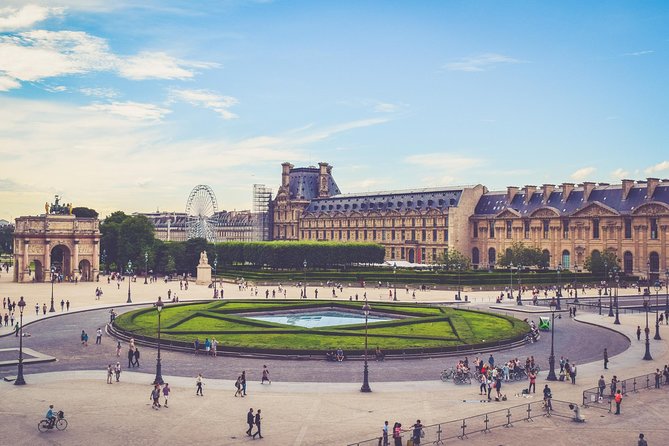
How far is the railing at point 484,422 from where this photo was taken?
29094 mm

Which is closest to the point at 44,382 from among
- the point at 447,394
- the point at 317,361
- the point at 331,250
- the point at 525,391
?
the point at 317,361

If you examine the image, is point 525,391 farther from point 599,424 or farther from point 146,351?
point 146,351

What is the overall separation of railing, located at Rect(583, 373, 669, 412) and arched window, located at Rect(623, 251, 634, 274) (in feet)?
292

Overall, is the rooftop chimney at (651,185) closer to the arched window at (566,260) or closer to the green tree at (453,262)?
the arched window at (566,260)

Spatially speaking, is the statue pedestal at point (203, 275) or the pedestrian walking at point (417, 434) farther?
the statue pedestal at point (203, 275)

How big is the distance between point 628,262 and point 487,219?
33997mm

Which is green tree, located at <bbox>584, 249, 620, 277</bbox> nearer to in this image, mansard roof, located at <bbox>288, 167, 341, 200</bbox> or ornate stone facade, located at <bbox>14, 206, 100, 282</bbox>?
ornate stone facade, located at <bbox>14, 206, 100, 282</bbox>

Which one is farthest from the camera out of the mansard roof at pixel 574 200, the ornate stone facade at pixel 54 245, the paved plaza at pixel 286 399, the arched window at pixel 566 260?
the arched window at pixel 566 260

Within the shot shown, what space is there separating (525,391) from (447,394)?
446cm

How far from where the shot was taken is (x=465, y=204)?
6073 inches

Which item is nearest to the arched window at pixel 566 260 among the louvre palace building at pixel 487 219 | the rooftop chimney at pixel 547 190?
the louvre palace building at pixel 487 219

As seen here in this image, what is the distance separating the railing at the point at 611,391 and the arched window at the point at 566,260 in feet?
318

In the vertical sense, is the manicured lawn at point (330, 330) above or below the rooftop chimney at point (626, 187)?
below

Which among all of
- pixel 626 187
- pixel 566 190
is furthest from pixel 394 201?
pixel 626 187
